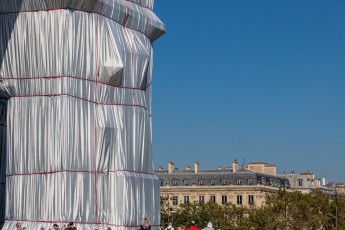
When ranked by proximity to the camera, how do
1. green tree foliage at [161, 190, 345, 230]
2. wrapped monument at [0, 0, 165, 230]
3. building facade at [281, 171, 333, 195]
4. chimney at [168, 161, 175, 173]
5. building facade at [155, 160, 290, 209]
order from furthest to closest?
building facade at [281, 171, 333, 195]
chimney at [168, 161, 175, 173]
building facade at [155, 160, 290, 209]
green tree foliage at [161, 190, 345, 230]
wrapped monument at [0, 0, 165, 230]

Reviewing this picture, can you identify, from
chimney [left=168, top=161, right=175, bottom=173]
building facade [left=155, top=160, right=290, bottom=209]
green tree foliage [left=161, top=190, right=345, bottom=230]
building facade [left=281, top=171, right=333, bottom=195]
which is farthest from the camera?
building facade [left=281, top=171, right=333, bottom=195]

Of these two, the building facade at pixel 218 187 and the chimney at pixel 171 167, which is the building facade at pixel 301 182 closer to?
the building facade at pixel 218 187

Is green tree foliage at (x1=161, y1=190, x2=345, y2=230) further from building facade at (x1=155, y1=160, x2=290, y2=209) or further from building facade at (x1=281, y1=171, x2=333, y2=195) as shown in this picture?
building facade at (x1=281, y1=171, x2=333, y2=195)

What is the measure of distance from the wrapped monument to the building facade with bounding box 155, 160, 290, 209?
299 feet

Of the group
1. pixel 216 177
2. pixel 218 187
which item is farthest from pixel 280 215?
pixel 216 177

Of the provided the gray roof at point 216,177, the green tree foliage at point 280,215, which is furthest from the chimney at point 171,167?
the green tree foliage at point 280,215

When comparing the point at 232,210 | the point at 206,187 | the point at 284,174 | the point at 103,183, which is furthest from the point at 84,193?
the point at 284,174

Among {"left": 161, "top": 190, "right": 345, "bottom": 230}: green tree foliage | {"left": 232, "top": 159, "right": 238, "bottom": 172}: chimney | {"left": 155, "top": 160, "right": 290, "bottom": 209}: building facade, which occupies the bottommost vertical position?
{"left": 161, "top": 190, "right": 345, "bottom": 230}: green tree foliage

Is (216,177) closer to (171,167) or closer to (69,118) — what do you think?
(171,167)

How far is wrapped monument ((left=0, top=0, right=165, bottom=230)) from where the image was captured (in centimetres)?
5275

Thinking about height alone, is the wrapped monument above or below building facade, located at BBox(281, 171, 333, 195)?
below

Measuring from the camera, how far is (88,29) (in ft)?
181

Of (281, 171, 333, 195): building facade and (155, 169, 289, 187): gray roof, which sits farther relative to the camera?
(281, 171, 333, 195): building facade

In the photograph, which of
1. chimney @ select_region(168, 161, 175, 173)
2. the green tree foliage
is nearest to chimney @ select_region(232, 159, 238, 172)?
chimney @ select_region(168, 161, 175, 173)
